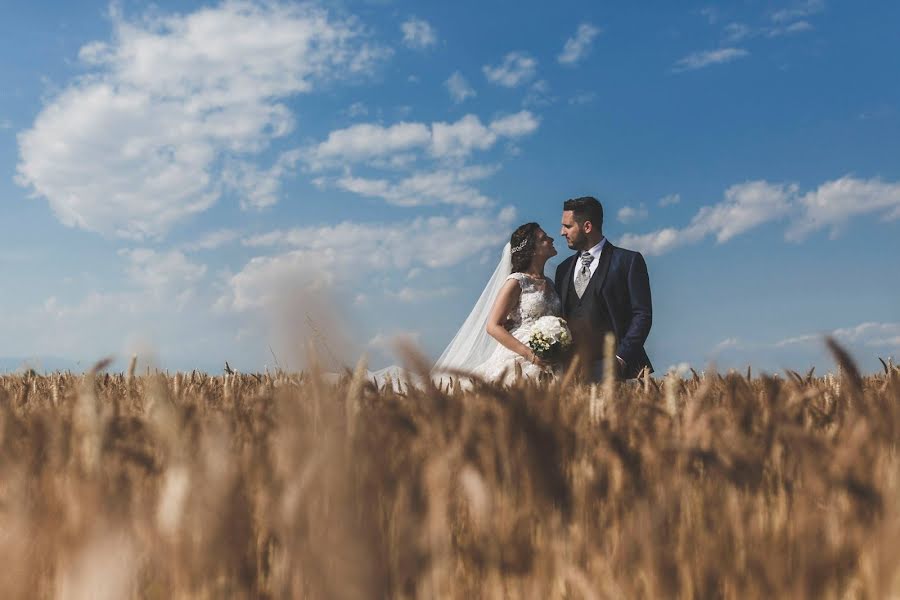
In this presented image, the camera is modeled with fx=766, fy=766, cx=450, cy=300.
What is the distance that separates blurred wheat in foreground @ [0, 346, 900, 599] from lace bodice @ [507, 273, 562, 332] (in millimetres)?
4894

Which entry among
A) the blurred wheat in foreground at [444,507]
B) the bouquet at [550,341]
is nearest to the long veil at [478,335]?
the bouquet at [550,341]

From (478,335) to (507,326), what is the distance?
1.18 metres

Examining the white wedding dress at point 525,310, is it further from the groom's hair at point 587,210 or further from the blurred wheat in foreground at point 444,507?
the blurred wheat in foreground at point 444,507

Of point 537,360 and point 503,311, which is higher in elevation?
point 503,311

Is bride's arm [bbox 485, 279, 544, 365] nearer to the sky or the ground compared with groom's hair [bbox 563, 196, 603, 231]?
nearer to the ground

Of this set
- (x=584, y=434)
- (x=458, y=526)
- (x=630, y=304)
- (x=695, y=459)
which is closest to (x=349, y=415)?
(x=458, y=526)

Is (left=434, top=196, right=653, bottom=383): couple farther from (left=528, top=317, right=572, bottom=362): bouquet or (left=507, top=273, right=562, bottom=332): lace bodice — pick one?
(left=528, top=317, right=572, bottom=362): bouquet

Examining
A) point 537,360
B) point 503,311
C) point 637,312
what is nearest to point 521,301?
point 503,311

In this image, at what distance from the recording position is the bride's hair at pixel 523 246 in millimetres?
6523

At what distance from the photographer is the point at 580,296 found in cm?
656

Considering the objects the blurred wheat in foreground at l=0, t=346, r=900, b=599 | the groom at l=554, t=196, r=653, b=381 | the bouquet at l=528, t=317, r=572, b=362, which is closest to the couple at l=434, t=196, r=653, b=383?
the groom at l=554, t=196, r=653, b=381

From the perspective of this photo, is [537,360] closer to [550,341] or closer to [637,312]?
[550,341]

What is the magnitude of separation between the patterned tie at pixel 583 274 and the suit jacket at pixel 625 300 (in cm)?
13

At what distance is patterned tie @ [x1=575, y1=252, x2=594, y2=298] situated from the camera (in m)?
6.44
